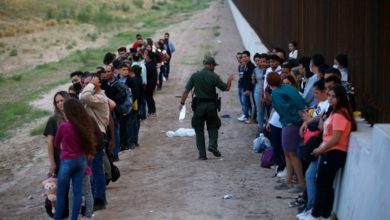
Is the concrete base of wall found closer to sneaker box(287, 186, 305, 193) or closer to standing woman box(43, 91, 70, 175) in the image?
sneaker box(287, 186, 305, 193)

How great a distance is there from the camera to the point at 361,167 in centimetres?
877

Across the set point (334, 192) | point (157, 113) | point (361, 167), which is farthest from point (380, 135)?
point (157, 113)

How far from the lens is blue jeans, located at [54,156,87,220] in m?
9.67

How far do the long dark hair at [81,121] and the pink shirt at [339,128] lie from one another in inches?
103

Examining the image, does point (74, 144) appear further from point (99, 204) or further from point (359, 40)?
point (359, 40)

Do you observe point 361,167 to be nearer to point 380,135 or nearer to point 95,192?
point 380,135

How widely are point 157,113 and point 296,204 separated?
11355 millimetres

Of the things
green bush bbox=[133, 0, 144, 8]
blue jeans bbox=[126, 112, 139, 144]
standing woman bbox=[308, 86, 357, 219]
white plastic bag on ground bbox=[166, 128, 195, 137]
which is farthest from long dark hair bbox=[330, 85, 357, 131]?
green bush bbox=[133, 0, 144, 8]

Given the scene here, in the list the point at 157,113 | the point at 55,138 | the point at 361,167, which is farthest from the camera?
the point at 157,113

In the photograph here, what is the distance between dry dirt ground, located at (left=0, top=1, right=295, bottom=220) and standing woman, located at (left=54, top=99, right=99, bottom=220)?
1.49m

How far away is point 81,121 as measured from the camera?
9.55 meters

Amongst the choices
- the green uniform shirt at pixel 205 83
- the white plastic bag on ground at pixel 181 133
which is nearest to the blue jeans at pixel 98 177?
the green uniform shirt at pixel 205 83

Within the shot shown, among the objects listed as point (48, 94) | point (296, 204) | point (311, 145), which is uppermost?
point (311, 145)

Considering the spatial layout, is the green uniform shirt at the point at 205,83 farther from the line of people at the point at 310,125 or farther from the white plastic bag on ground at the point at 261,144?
the white plastic bag on ground at the point at 261,144
